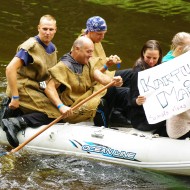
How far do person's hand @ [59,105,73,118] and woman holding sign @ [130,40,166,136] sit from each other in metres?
0.70

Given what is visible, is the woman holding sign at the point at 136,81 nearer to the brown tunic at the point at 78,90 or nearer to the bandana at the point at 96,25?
the brown tunic at the point at 78,90

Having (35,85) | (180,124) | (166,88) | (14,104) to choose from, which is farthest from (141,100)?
(14,104)

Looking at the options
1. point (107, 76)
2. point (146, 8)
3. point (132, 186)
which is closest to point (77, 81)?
point (107, 76)

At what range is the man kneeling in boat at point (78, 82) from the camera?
6.12 metres

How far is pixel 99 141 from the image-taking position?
6086 mm

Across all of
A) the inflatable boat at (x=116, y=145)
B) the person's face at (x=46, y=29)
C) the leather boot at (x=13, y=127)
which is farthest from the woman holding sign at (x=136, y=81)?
the leather boot at (x=13, y=127)

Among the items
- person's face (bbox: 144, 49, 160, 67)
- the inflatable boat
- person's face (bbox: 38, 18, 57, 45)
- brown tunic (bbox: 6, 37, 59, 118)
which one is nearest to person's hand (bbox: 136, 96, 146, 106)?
the inflatable boat

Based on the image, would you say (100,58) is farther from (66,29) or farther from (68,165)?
(66,29)

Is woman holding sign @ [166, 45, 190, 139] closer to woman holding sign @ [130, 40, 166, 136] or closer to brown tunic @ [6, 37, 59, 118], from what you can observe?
woman holding sign @ [130, 40, 166, 136]

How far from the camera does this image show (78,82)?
6316 mm

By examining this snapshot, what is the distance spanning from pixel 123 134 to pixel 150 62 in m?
0.87

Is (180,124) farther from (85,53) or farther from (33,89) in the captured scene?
(33,89)

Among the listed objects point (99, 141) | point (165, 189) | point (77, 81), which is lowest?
point (165, 189)

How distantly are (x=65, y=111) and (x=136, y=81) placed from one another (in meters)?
0.86
